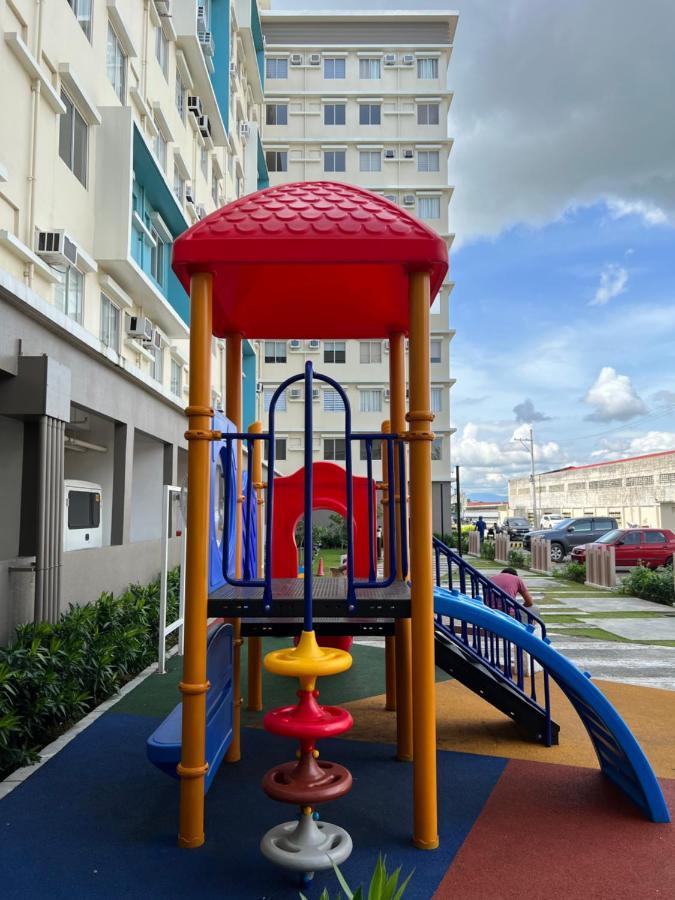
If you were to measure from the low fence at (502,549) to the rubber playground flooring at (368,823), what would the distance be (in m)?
18.5

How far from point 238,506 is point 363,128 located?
35.1 meters

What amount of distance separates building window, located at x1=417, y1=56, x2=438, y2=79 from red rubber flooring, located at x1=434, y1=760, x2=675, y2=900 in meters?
37.6

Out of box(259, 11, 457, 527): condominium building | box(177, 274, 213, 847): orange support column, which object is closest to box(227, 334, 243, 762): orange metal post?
box(177, 274, 213, 847): orange support column

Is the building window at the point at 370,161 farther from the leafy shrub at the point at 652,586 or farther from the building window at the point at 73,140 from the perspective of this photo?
the building window at the point at 73,140

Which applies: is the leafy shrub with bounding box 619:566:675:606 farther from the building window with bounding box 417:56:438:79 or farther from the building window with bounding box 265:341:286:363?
the building window with bounding box 417:56:438:79

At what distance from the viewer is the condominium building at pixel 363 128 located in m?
34.9

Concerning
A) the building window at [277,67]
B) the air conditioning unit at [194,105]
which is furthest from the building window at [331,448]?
the air conditioning unit at [194,105]

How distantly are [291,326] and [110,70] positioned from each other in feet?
25.6

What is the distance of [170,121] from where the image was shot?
14.2 metres

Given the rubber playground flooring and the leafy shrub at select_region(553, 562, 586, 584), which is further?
the leafy shrub at select_region(553, 562, 586, 584)

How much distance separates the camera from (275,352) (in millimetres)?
34906

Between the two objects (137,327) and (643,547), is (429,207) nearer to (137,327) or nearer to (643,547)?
Result: (643,547)

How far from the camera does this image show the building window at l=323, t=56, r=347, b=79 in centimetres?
3575

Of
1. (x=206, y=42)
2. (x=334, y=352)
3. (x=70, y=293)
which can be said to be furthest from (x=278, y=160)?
(x=70, y=293)
